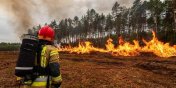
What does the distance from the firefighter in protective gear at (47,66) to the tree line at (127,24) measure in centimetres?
4777

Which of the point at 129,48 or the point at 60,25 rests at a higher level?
the point at 60,25

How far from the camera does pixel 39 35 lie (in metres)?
6.65

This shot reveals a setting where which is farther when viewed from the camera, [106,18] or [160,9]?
[106,18]

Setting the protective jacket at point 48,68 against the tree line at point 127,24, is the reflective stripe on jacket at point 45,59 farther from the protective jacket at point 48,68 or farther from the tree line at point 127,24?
the tree line at point 127,24

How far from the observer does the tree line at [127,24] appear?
6479 centimetres

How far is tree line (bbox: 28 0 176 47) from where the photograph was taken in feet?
213

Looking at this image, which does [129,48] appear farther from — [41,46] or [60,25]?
[60,25]

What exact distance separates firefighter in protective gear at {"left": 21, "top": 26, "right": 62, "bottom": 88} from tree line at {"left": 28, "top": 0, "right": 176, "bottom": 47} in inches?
1881

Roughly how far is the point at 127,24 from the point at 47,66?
321 ft

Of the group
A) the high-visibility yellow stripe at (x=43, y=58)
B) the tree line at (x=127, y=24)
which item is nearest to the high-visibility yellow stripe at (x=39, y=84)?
the high-visibility yellow stripe at (x=43, y=58)

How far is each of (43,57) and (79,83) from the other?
313 inches

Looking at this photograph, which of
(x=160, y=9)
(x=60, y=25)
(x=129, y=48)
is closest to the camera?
(x=129, y=48)

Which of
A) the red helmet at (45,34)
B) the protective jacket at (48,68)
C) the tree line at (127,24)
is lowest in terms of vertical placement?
the protective jacket at (48,68)

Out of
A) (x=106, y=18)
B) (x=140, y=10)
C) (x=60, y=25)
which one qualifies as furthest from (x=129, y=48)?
(x=60, y=25)
